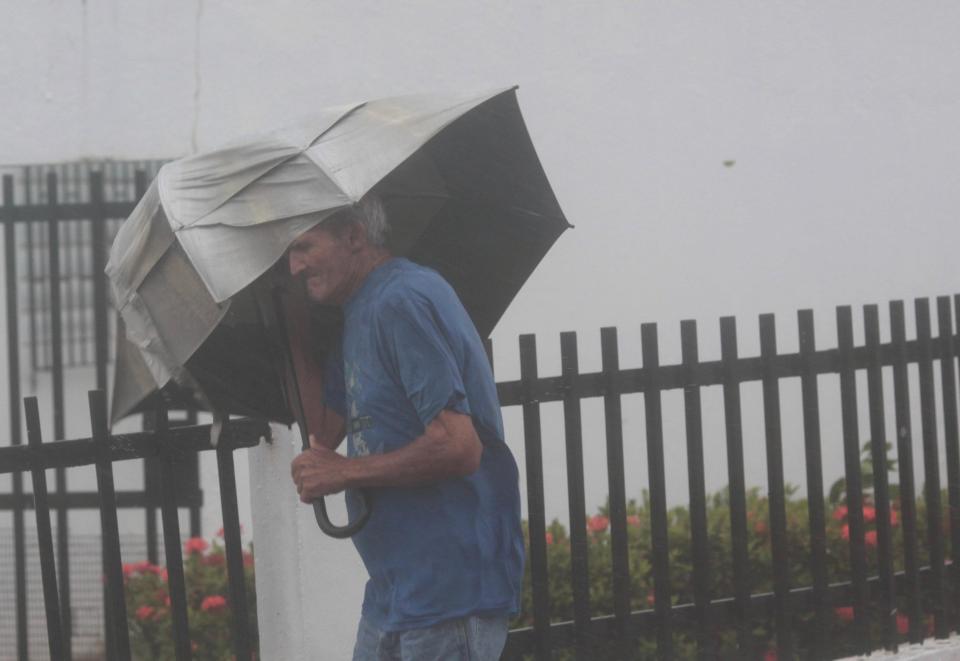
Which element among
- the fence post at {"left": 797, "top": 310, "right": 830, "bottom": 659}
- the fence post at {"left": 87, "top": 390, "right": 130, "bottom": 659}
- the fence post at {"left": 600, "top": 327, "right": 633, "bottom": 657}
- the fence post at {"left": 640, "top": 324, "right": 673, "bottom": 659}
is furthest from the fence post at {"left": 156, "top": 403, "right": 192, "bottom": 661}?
the fence post at {"left": 797, "top": 310, "right": 830, "bottom": 659}

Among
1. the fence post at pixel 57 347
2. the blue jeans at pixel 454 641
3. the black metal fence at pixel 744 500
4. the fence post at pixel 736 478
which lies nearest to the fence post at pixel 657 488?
the black metal fence at pixel 744 500

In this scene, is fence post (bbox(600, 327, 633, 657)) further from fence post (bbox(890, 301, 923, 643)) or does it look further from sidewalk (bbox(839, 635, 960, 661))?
→ fence post (bbox(890, 301, 923, 643))

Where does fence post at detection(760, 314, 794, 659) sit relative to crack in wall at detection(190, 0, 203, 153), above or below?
below

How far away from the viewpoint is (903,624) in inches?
201

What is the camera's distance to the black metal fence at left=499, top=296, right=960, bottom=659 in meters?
4.08

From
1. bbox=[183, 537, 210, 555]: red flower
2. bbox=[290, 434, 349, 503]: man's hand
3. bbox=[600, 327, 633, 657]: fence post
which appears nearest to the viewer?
bbox=[290, 434, 349, 503]: man's hand

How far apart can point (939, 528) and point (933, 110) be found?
7.32ft

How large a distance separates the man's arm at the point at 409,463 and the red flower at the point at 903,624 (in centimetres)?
292

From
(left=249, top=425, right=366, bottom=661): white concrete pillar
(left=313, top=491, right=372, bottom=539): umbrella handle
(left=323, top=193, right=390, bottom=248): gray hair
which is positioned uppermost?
(left=323, top=193, right=390, bottom=248): gray hair

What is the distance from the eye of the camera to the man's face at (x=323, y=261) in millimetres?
2695

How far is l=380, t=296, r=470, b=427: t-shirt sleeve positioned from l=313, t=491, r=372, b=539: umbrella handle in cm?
23

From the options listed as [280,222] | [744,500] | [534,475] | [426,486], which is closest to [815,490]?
[744,500]

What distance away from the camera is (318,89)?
5.80 m

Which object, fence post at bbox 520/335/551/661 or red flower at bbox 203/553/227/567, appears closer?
fence post at bbox 520/335/551/661
